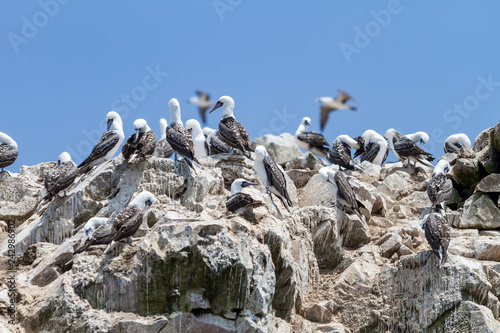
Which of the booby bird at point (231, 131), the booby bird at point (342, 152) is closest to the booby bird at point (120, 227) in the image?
the booby bird at point (231, 131)

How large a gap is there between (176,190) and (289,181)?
421 centimetres

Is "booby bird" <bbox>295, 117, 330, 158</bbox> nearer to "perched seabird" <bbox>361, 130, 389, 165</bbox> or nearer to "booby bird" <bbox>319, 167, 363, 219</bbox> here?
"perched seabird" <bbox>361, 130, 389, 165</bbox>

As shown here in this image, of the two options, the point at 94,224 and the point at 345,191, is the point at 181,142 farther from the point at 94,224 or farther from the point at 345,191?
the point at 345,191

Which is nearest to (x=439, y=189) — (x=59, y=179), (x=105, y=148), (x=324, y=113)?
(x=324, y=113)

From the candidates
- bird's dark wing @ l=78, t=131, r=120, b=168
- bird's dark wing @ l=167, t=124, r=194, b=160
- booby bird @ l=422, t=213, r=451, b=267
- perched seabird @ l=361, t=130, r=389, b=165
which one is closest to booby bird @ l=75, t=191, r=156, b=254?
bird's dark wing @ l=167, t=124, r=194, b=160

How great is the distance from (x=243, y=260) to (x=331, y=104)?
1115 cm

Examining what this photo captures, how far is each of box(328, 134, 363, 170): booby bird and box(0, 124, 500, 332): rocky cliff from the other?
1568 mm

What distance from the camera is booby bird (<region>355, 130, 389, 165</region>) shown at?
24.4m

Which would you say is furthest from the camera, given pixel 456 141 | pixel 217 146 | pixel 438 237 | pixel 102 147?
pixel 456 141

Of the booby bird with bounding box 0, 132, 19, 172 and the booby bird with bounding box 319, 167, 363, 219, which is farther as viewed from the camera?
the booby bird with bounding box 0, 132, 19, 172

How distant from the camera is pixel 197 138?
21531 millimetres

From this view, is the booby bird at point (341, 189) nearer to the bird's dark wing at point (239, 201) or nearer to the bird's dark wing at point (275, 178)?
the bird's dark wing at point (275, 178)

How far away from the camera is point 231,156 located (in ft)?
60.3

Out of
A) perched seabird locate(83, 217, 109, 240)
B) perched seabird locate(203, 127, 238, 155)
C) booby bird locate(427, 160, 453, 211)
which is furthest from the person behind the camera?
perched seabird locate(203, 127, 238, 155)
